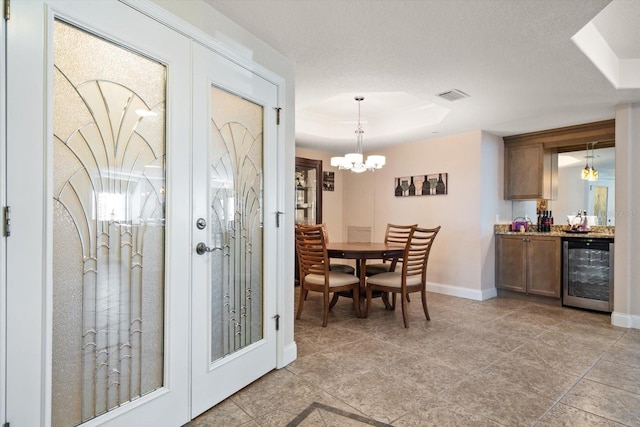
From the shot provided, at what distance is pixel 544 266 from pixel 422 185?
1925 millimetres

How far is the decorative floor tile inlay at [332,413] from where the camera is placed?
185 cm

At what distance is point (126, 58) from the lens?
1.62 metres

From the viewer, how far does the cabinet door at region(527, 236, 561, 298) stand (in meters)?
4.36

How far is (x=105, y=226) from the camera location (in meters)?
1.56

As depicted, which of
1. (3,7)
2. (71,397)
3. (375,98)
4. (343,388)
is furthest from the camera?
(375,98)

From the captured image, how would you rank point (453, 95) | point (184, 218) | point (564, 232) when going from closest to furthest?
point (184, 218) < point (453, 95) < point (564, 232)

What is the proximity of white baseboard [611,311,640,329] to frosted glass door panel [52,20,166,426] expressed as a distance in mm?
4326

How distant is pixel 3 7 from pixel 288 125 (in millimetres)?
1661

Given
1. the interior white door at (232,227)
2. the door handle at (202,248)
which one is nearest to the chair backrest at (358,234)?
the interior white door at (232,227)

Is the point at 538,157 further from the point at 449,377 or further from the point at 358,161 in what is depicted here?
the point at 449,377

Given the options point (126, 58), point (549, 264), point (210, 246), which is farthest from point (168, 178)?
point (549, 264)

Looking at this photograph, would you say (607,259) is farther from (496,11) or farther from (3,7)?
(3,7)

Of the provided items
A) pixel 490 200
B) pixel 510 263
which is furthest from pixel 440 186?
pixel 510 263

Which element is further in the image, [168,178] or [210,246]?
[210,246]
